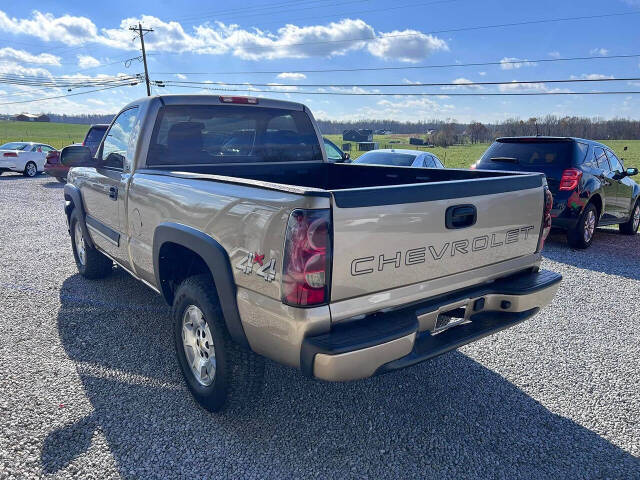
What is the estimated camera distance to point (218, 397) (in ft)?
9.02

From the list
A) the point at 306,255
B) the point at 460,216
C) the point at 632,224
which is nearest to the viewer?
the point at 306,255

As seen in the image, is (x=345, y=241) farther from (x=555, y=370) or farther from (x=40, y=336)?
(x=40, y=336)

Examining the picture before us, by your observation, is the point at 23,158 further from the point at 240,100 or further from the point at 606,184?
the point at 606,184

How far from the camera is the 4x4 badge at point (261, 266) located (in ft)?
7.17

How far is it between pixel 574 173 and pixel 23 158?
20.6 metres

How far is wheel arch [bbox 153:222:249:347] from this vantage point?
247 cm

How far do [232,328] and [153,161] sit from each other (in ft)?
5.91

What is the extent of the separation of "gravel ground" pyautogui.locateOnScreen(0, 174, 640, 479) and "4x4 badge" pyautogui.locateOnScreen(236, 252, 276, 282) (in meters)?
1.04

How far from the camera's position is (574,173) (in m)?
7.10

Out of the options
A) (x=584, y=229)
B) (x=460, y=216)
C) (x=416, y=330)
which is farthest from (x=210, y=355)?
(x=584, y=229)

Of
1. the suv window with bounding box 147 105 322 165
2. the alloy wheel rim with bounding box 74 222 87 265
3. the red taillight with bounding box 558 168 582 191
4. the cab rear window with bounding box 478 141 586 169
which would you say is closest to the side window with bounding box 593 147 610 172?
the cab rear window with bounding box 478 141 586 169

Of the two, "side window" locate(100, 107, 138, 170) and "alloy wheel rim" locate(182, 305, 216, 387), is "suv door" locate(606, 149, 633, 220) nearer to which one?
"side window" locate(100, 107, 138, 170)

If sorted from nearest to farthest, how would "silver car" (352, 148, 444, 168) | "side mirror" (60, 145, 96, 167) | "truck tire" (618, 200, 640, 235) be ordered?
"side mirror" (60, 145, 96, 167) → "truck tire" (618, 200, 640, 235) → "silver car" (352, 148, 444, 168)

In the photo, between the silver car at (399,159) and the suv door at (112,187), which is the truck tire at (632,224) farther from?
the suv door at (112,187)
